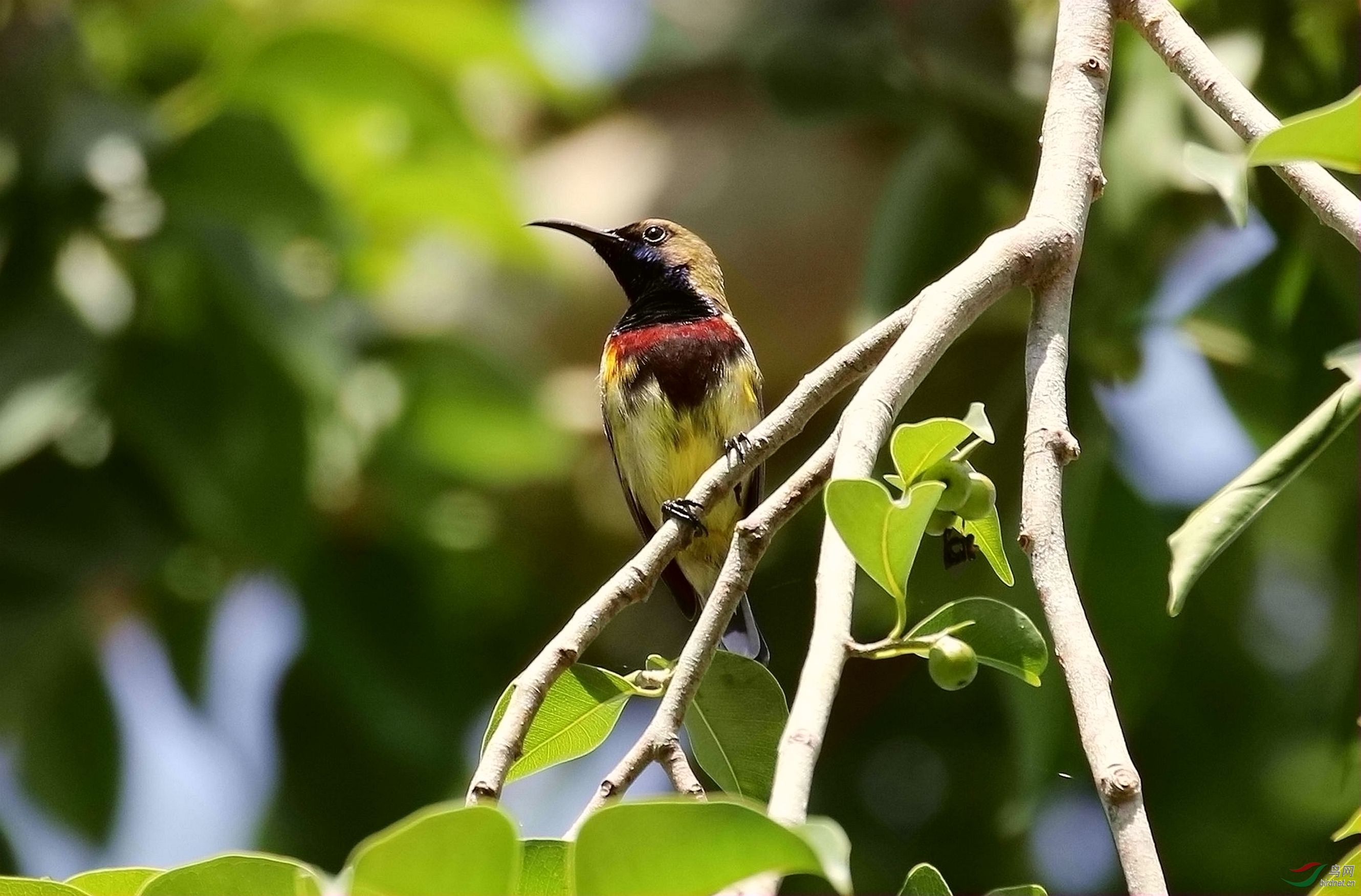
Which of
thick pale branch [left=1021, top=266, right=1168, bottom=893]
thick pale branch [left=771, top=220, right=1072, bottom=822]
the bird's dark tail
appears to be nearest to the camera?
thick pale branch [left=771, top=220, right=1072, bottom=822]

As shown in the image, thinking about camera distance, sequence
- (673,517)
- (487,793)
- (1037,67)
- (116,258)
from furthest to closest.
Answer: (116,258)
(1037,67)
(673,517)
(487,793)

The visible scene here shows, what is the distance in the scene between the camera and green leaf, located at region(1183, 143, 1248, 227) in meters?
1.87

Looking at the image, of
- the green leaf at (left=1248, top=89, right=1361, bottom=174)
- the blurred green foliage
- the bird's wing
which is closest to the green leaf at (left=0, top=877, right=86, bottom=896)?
the green leaf at (left=1248, top=89, right=1361, bottom=174)

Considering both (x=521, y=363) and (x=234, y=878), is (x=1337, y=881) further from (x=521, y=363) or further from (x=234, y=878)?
(x=521, y=363)

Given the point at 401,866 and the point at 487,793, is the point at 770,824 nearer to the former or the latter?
the point at 401,866

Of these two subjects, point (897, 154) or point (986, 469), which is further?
point (897, 154)

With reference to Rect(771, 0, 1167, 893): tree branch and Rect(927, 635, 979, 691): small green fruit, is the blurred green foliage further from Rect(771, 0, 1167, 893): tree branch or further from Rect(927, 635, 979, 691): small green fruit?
Rect(927, 635, 979, 691): small green fruit

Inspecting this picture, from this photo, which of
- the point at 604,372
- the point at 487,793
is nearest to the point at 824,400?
the point at 487,793

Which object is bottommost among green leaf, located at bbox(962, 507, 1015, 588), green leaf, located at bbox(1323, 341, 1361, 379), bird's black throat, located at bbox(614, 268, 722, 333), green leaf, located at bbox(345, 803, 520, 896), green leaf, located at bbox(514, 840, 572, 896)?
green leaf, located at bbox(514, 840, 572, 896)

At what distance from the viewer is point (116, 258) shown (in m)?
5.01

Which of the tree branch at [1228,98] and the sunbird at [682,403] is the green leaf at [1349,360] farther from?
the sunbird at [682,403]

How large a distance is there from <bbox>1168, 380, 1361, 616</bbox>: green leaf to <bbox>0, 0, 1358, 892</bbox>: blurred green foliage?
172 cm

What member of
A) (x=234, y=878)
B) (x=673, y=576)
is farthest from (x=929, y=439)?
(x=673, y=576)

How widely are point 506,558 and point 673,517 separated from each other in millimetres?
4717
